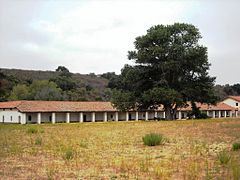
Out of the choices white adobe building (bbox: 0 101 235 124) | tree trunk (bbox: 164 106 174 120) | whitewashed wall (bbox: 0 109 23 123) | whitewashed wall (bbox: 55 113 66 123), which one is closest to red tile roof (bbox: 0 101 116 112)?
white adobe building (bbox: 0 101 235 124)

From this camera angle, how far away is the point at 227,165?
393 inches

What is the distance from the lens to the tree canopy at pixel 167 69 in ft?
163

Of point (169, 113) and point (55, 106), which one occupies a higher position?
point (55, 106)

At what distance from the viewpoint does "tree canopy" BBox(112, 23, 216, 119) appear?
4956 centimetres

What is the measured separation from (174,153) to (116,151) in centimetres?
230

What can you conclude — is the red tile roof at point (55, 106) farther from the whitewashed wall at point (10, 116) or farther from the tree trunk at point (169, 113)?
the tree trunk at point (169, 113)

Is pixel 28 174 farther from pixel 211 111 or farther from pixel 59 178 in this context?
pixel 211 111

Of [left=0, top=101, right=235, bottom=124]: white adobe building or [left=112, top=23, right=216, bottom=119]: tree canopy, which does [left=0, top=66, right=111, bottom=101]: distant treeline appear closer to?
[left=0, top=101, right=235, bottom=124]: white adobe building

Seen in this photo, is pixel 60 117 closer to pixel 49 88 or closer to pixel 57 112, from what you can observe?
pixel 57 112

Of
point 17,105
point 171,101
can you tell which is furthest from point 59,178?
point 17,105

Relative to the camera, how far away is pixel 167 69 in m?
49.8

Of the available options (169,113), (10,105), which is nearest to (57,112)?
(10,105)

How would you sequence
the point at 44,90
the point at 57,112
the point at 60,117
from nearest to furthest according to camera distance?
the point at 57,112 → the point at 60,117 → the point at 44,90

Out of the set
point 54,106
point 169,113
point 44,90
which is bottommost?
point 169,113
